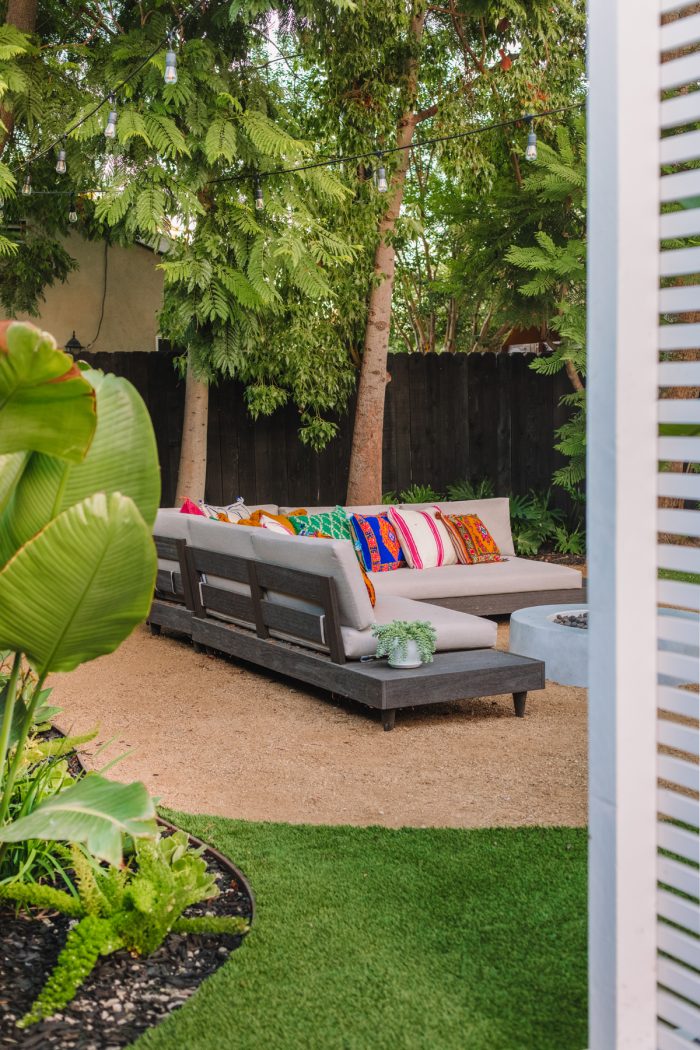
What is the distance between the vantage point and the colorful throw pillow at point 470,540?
8.31 metres

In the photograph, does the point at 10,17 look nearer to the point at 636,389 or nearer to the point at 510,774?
the point at 510,774

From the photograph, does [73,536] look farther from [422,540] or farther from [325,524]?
[422,540]

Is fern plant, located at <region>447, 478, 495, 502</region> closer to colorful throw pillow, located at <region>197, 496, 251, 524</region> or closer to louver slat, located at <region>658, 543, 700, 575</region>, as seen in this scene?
colorful throw pillow, located at <region>197, 496, 251, 524</region>

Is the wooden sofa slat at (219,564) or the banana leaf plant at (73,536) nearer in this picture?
the banana leaf plant at (73,536)

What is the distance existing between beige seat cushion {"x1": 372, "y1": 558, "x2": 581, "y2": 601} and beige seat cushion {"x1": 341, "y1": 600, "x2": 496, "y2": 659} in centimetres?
106

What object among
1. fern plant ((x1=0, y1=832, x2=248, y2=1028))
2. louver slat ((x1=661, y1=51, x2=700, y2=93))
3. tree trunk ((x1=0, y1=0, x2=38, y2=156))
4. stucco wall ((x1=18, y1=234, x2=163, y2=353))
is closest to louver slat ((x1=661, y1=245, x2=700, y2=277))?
louver slat ((x1=661, y1=51, x2=700, y2=93))

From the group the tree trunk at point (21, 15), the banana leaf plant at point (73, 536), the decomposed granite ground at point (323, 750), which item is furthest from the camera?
the tree trunk at point (21, 15)

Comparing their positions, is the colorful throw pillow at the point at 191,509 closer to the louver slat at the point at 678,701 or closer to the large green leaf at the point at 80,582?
the large green leaf at the point at 80,582

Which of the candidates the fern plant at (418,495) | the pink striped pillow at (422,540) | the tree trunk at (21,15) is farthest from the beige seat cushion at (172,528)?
the fern plant at (418,495)

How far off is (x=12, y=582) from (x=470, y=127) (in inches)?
354

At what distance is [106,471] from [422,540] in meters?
5.57

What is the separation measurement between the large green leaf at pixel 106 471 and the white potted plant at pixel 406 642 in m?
2.75

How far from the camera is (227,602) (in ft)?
22.4

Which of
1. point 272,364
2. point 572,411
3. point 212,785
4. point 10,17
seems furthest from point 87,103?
point 572,411
